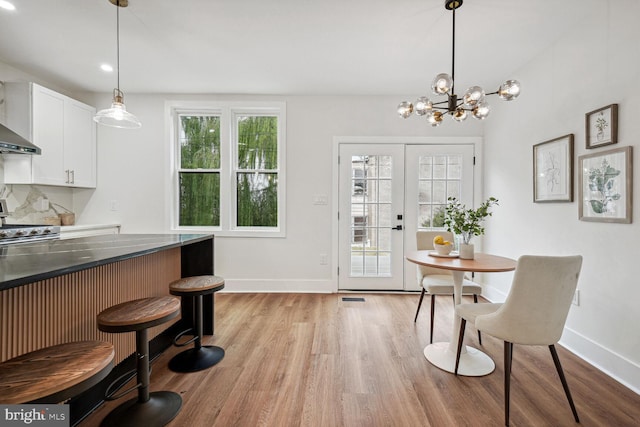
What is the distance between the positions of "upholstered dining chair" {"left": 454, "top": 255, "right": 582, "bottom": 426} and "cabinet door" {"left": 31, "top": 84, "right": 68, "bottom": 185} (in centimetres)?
449

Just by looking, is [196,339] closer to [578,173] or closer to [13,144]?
[13,144]

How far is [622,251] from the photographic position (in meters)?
1.93

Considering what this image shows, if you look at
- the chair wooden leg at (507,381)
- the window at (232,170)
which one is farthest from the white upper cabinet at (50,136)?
the chair wooden leg at (507,381)

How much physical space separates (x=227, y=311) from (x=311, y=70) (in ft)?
9.17

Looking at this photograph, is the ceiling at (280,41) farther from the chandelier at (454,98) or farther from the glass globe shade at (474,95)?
the glass globe shade at (474,95)

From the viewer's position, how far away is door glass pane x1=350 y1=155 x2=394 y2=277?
376 centimetres

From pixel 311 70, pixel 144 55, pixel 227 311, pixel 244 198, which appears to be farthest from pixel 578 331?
pixel 144 55

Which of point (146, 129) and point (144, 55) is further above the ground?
point (144, 55)

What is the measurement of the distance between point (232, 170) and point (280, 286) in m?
1.69

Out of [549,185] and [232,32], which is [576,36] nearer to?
[549,185]

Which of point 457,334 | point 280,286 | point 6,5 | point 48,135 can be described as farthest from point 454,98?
point 48,135

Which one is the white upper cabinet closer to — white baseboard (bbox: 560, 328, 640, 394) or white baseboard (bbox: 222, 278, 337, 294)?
white baseboard (bbox: 222, 278, 337, 294)

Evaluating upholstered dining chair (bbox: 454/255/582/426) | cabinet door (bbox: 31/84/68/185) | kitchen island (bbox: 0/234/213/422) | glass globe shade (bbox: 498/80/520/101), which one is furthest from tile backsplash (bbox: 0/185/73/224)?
glass globe shade (bbox: 498/80/520/101)

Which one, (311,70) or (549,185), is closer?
(549,185)
